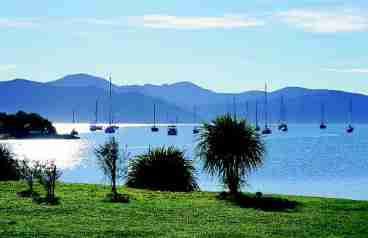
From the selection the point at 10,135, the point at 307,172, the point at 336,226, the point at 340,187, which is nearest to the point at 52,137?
the point at 10,135

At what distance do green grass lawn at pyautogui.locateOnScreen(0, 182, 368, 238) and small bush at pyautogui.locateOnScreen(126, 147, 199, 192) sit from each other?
7.06 meters

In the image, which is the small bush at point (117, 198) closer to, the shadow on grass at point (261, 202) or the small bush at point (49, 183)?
the small bush at point (49, 183)

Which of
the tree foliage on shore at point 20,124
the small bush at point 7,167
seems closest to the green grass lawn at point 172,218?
the small bush at point 7,167

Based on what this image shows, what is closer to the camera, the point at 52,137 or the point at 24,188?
the point at 24,188

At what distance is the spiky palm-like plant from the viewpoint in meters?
33.3

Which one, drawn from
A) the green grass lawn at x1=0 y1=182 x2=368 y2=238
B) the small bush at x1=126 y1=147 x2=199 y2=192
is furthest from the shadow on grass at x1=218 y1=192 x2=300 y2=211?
the small bush at x1=126 y1=147 x2=199 y2=192

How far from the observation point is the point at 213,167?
34000mm

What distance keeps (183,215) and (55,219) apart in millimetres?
4063

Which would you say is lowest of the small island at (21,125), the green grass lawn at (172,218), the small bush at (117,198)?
the green grass lawn at (172,218)

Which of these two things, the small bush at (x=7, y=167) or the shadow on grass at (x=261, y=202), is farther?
the small bush at (x=7, y=167)

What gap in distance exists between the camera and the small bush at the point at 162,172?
1479 inches

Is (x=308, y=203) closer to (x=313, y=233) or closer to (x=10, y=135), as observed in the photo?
(x=313, y=233)

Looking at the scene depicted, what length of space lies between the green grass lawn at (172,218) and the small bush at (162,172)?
7.06 m

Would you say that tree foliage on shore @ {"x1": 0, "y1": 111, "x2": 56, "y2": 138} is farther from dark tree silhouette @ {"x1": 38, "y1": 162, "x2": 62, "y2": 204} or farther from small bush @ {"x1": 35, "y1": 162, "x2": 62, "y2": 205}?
dark tree silhouette @ {"x1": 38, "y1": 162, "x2": 62, "y2": 204}
